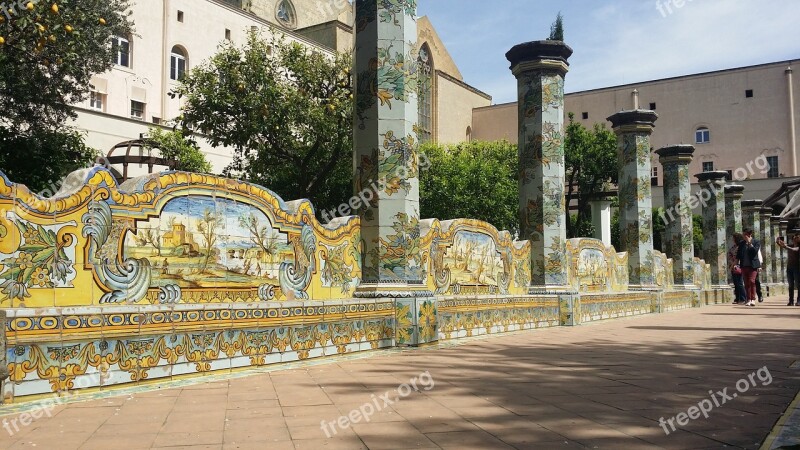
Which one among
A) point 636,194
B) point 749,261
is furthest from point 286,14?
point 749,261

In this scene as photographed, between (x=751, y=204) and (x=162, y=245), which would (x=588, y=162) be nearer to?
(x=751, y=204)

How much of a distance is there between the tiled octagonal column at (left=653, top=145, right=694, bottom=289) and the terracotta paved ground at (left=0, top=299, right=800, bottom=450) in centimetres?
1263

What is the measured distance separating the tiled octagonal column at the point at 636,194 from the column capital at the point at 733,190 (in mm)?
11706

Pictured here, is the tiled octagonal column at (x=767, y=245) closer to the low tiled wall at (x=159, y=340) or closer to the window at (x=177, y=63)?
the window at (x=177, y=63)

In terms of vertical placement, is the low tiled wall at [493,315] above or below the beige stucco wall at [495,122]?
below

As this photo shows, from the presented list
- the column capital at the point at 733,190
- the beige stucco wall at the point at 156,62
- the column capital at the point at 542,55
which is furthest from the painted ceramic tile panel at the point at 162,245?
the column capital at the point at 733,190

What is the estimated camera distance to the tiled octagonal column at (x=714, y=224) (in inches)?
912

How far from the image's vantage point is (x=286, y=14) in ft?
139

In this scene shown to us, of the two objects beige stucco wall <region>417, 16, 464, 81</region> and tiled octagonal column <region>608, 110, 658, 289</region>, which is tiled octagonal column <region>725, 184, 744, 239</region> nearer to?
tiled octagonal column <region>608, 110, 658, 289</region>

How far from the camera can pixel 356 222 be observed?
804 cm

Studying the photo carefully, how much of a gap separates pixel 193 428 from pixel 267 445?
2.04 feet

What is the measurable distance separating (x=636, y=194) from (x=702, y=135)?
30.8m

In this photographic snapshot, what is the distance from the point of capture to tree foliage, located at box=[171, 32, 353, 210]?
62.5 ft

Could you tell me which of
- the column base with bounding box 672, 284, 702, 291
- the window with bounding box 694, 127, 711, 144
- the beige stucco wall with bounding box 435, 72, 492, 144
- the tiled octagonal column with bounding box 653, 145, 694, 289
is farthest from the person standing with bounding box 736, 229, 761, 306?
the beige stucco wall with bounding box 435, 72, 492, 144
